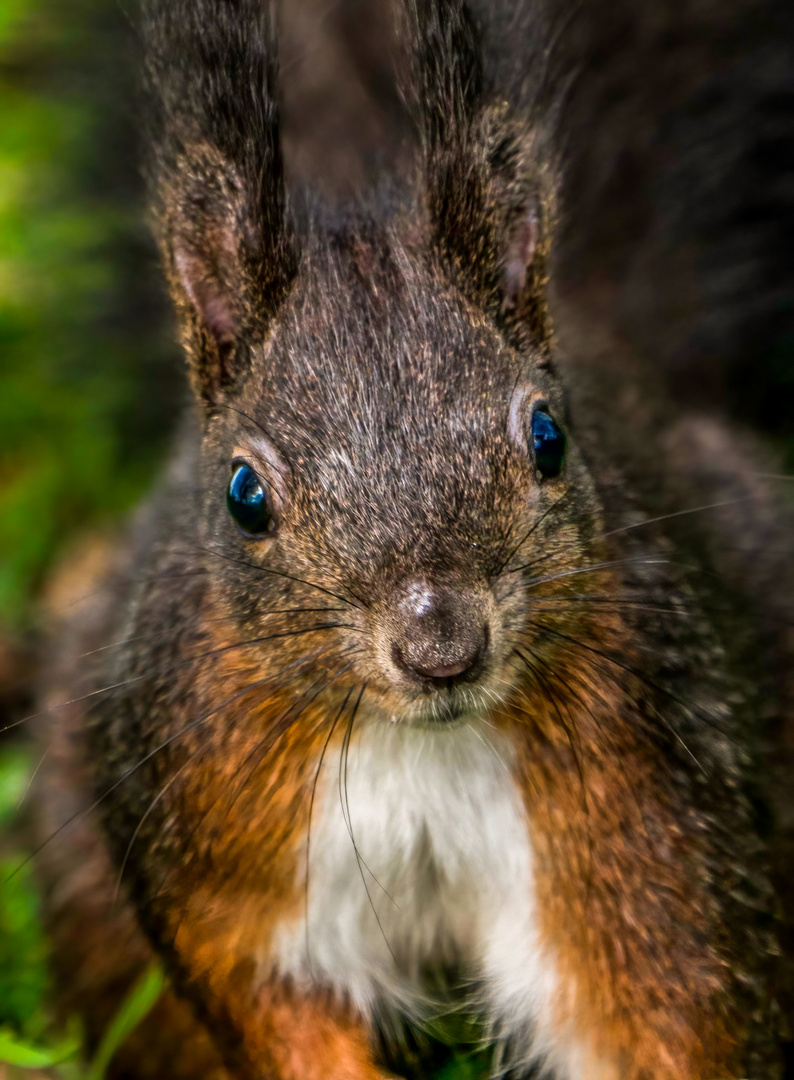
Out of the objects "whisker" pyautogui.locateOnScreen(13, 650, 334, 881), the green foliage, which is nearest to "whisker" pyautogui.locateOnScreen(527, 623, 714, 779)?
"whisker" pyautogui.locateOnScreen(13, 650, 334, 881)

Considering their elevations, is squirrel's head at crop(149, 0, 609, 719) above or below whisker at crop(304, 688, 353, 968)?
above

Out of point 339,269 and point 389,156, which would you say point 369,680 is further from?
point 389,156

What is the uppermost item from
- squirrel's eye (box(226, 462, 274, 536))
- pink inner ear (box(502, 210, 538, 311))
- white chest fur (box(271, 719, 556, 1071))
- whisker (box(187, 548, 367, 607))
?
pink inner ear (box(502, 210, 538, 311))

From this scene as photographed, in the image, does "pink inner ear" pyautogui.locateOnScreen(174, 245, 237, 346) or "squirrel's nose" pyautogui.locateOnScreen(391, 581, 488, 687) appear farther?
"pink inner ear" pyautogui.locateOnScreen(174, 245, 237, 346)

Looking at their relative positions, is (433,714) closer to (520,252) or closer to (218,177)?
(520,252)

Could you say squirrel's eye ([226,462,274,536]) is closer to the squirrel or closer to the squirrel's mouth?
the squirrel

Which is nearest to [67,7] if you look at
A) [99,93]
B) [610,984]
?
[99,93]

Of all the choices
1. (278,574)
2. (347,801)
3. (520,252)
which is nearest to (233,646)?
(278,574)
